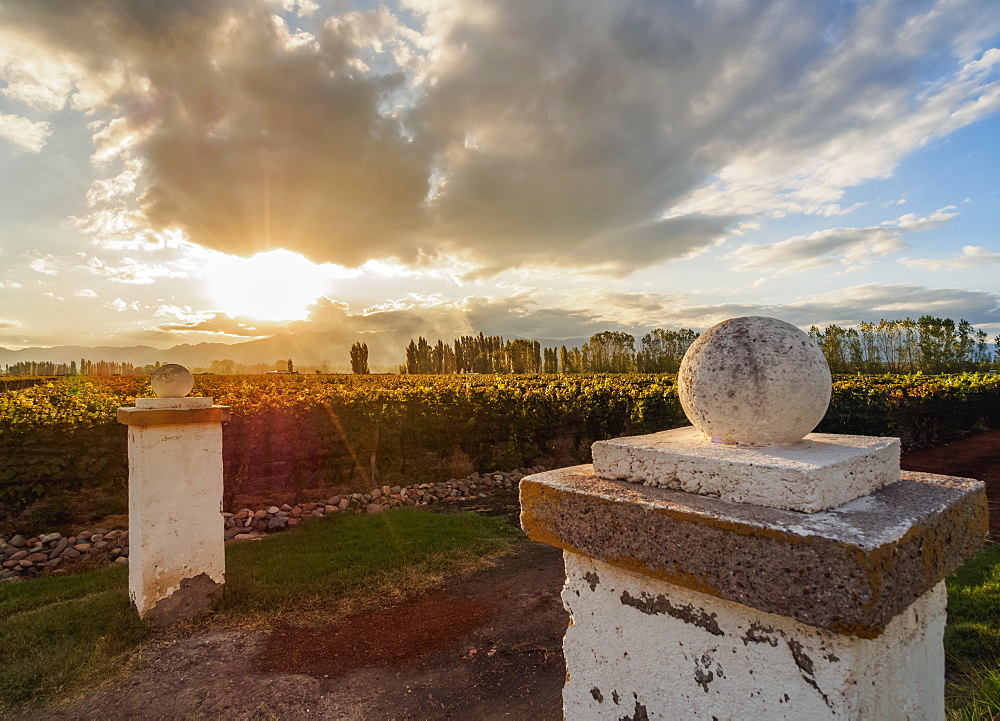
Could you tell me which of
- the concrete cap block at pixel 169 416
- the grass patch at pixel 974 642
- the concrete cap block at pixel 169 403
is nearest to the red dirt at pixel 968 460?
the grass patch at pixel 974 642

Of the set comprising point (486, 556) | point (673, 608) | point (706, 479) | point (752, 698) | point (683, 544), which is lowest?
point (486, 556)

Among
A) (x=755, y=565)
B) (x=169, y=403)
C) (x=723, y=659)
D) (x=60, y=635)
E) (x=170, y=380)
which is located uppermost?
(x=170, y=380)

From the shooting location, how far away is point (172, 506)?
15.8ft

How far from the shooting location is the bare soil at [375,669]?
3.67 m

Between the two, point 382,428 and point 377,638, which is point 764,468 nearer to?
point 377,638

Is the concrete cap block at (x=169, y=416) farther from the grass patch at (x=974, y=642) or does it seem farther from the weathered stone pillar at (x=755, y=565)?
the grass patch at (x=974, y=642)

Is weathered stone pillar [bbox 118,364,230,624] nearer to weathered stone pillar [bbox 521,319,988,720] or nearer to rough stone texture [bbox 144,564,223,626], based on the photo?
rough stone texture [bbox 144,564,223,626]

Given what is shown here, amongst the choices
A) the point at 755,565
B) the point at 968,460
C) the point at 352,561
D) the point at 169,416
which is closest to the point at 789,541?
the point at 755,565

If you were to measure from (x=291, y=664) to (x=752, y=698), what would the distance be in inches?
159

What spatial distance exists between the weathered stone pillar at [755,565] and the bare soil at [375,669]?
8.02 feet

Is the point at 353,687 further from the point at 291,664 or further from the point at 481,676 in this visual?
the point at 481,676

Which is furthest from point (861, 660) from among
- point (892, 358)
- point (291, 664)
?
point (892, 358)

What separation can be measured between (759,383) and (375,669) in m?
3.99

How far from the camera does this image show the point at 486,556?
660 centimetres
